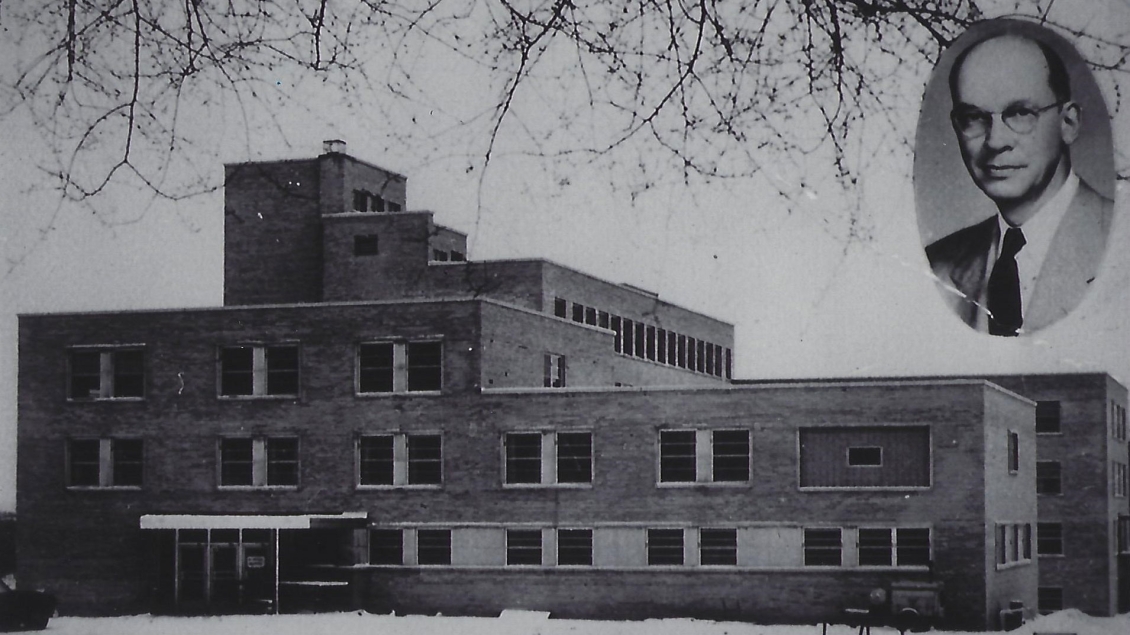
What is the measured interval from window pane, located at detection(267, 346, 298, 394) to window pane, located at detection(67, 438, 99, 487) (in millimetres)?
4444

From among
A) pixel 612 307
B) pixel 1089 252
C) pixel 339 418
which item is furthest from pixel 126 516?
pixel 1089 252

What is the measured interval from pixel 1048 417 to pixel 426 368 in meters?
23.4

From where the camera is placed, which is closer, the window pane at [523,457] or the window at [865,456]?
the window at [865,456]

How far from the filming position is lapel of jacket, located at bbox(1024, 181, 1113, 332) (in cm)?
1211

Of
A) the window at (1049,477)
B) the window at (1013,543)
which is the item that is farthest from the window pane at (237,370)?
the window at (1049,477)

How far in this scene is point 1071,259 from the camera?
39.8 ft

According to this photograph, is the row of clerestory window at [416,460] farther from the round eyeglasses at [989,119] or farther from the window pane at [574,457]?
the round eyeglasses at [989,119]

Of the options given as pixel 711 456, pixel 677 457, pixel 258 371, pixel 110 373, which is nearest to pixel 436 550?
pixel 677 457

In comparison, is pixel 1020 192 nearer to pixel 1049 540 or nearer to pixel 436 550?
pixel 436 550

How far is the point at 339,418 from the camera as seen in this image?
37.0m

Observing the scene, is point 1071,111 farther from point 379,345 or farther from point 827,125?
point 379,345

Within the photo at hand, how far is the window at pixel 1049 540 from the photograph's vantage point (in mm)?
48781

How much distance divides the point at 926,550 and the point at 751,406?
15.2ft

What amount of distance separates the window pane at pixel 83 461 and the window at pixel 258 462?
301cm
